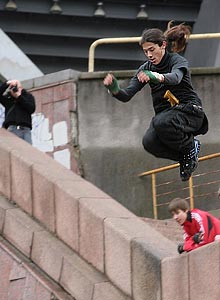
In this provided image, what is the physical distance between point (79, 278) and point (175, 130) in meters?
1.74

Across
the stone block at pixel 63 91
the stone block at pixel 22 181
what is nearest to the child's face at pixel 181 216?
the stone block at pixel 22 181

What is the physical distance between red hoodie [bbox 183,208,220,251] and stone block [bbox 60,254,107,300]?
850 mm

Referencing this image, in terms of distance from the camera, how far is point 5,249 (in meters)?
11.2

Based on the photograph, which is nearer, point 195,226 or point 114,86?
point 114,86

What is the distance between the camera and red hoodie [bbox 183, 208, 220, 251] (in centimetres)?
1011

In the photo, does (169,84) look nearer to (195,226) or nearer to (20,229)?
(195,226)

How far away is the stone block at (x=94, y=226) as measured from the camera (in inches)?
418

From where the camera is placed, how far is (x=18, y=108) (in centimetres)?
1288

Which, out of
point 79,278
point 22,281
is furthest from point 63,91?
point 79,278

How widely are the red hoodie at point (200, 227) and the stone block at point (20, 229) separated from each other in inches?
62.5

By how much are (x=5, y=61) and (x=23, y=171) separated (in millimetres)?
7567

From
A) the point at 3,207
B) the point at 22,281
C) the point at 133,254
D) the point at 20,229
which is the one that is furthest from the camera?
the point at 3,207

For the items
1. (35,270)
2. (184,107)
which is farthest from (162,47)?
(35,270)

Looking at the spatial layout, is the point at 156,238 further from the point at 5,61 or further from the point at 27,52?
the point at 27,52
